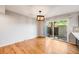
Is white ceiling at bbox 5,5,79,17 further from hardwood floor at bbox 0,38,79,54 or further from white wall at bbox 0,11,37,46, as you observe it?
hardwood floor at bbox 0,38,79,54

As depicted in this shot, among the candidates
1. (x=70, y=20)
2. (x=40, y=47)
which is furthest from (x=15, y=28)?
(x=70, y=20)

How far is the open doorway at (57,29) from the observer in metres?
1.64

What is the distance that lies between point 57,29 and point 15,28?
0.77 m

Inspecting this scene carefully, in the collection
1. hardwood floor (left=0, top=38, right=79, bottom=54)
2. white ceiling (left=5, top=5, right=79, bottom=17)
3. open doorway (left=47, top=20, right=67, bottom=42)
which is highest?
white ceiling (left=5, top=5, right=79, bottom=17)

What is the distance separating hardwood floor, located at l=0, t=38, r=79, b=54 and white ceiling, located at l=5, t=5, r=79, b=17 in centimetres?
48

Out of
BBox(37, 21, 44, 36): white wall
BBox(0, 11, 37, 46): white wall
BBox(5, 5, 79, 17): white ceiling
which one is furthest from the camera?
BBox(37, 21, 44, 36): white wall

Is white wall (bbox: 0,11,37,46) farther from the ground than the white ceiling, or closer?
closer

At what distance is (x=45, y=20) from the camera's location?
168 centimetres

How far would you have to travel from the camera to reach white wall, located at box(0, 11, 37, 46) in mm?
1576

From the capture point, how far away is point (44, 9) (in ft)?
5.04

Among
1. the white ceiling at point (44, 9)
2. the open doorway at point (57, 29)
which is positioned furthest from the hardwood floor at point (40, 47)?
the white ceiling at point (44, 9)

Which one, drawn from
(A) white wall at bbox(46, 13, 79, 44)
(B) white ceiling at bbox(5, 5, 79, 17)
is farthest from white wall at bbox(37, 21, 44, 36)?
(A) white wall at bbox(46, 13, 79, 44)

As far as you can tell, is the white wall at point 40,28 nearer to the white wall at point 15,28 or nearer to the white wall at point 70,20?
the white wall at point 15,28
